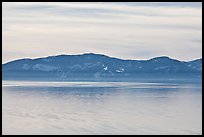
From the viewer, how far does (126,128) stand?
55.7ft

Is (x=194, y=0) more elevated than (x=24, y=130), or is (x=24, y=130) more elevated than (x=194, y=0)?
(x=194, y=0)

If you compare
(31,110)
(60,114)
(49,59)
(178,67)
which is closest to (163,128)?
(60,114)

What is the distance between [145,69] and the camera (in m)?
136

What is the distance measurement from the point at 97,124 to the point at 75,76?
12172 centimetres

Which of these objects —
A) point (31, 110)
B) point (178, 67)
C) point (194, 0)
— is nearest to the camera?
point (194, 0)

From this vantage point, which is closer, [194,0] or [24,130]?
Result: [194,0]

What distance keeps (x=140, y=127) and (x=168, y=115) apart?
17.2 ft

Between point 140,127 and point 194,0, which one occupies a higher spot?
point 194,0

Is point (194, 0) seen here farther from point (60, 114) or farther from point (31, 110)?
point (31, 110)

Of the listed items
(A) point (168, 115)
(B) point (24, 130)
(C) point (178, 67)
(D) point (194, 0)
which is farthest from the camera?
(C) point (178, 67)

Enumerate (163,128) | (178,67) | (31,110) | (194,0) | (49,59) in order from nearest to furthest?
(194,0), (163,128), (31,110), (49,59), (178,67)

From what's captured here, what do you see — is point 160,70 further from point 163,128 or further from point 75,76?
point 163,128

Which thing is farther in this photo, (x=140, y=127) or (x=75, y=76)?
(x=75, y=76)

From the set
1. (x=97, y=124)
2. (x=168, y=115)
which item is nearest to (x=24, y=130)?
(x=97, y=124)
